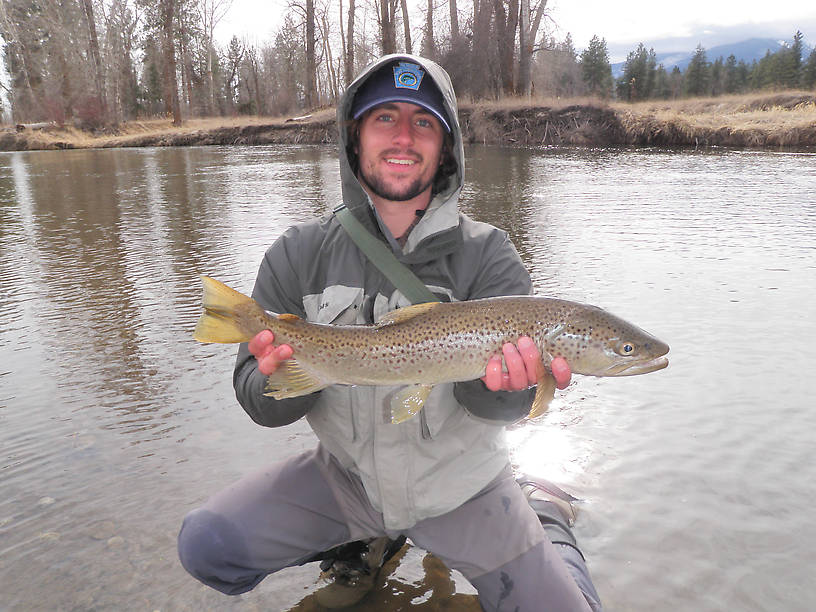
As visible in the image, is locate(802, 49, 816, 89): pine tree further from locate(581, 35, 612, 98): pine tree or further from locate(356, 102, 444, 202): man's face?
locate(356, 102, 444, 202): man's face

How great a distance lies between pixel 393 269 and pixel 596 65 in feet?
264

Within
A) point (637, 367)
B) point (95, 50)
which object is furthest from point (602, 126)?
point (95, 50)

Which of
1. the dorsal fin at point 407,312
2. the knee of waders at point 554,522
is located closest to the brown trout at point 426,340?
the dorsal fin at point 407,312

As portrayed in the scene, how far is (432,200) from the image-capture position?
2.95 metres

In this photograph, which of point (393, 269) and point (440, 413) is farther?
point (393, 269)

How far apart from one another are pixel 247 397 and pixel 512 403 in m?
1.14

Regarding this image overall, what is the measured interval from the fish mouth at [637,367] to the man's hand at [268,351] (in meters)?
1.39

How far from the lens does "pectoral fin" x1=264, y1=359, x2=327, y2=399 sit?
8.07 ft

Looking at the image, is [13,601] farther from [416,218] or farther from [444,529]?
[416,218]

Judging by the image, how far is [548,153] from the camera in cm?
2373

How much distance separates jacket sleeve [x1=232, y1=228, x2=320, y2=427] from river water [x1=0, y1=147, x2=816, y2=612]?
832 millimetres

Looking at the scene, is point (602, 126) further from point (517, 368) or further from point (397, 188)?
point (517, 368)

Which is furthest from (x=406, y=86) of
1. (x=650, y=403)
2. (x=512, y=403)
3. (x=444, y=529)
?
(x=650, y=403)

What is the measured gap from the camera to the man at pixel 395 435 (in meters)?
2.42
